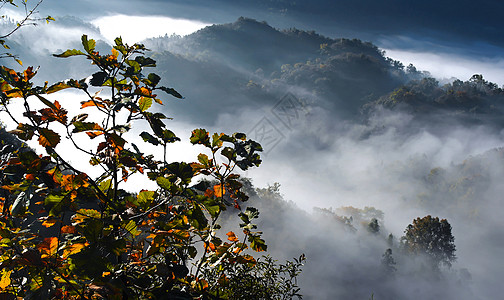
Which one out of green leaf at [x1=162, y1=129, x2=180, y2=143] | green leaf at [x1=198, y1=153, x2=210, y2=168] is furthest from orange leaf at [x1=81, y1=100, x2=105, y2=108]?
green leaf at [x1=198, y1=153, x2=210, y2=168]

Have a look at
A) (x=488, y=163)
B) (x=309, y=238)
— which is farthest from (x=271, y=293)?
(x=488, y=163)

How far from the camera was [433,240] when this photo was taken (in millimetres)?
36625

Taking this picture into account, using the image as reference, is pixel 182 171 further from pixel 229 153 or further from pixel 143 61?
pixel 143 61

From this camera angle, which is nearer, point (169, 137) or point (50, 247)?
point (50, 247)

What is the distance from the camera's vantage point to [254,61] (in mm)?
140250

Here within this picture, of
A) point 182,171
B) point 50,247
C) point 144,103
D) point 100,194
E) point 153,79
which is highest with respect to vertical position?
point 153,79

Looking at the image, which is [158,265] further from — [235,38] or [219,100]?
[235,38]

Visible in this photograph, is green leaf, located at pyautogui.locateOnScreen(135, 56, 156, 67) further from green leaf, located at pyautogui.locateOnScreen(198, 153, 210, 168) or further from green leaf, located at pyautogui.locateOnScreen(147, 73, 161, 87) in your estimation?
green leaf, located at pyautogui.locateOnScreen(198, 153, 210, 168)

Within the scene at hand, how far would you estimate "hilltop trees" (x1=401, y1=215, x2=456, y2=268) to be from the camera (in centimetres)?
3584

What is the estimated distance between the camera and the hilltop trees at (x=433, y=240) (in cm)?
3584

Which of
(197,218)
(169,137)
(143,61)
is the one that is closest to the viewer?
(197,218)

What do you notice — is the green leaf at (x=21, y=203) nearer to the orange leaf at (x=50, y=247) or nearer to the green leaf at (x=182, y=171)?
the orange leaf at (x=50, y=247)

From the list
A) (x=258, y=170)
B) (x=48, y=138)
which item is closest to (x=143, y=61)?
(x=48, y=138)

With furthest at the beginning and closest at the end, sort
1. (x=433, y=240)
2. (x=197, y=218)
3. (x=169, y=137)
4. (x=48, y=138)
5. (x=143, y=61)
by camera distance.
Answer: (x=433, y=240)
(x=169, y=137)
(x=143, y=61)
(x=197, y=218)
(x=48, y=138)
